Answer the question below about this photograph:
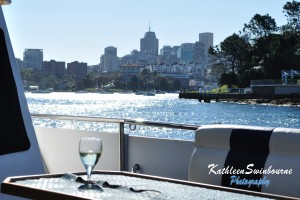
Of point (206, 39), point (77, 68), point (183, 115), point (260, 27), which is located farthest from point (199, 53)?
point (183, 115)

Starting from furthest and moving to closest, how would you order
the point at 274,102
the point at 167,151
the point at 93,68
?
the point at 93,68 < the point at 274,102 < the point at 167,151

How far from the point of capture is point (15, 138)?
11.5ft

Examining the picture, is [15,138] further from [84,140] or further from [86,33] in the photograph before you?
[86,33]

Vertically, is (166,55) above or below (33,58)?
above

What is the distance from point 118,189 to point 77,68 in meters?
101

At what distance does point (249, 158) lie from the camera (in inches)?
104

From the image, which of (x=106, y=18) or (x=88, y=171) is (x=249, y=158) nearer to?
(x=88, y=171)

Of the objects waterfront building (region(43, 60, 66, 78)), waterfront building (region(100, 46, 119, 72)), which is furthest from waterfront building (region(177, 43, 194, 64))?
waterfront building (region(43, 60, 66, 78))

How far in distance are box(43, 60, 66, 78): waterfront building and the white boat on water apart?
82.7 meters

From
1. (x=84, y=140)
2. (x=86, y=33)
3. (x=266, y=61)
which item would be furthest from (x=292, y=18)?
(x=84, y=140)

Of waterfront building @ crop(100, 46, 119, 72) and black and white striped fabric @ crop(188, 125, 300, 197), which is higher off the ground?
waterfront building @ crop(100, 46, 119, 72)

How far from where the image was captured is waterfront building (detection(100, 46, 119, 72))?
425 feet

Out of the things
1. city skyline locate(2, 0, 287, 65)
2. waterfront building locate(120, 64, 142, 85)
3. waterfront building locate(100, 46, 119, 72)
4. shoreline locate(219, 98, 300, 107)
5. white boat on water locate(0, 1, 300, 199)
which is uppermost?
city skyline locate(2, 0, 287, 65)

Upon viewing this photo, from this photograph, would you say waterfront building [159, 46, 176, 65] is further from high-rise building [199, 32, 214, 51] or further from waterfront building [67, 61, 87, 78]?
waterfront building [67, 61, 87, 78]
